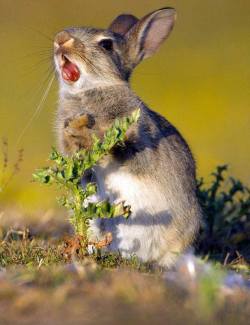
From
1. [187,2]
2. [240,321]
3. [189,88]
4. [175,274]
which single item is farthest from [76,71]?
[187,2]

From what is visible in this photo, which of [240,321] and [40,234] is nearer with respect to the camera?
[240,321]

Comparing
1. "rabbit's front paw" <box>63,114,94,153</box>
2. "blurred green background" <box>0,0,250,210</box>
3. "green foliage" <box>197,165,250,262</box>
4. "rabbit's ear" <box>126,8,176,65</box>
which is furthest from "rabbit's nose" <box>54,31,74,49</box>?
"blurred green background" <box>0,0,250,210</box>

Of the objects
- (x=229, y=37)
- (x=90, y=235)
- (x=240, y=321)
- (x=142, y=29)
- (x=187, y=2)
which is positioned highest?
(x=187, y=2)

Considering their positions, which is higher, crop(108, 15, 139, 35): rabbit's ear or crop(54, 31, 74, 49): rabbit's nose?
crop(108, 15, 139, 35): rabbit's ear

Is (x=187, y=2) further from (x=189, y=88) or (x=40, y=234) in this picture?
(x=40, y=234)

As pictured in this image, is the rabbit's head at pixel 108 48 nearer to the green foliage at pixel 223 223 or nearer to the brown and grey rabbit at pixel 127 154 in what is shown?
the brown and grey rabbit at pixel 127 154

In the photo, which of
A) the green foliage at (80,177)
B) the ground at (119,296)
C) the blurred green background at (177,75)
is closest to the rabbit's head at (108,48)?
the green foliage at (80,177)

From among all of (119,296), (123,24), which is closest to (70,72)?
(123,24)

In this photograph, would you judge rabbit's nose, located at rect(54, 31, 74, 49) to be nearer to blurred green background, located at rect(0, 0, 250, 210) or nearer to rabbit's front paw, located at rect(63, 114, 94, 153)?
rabbit's front paw, located at rect(63, 114, 94, 153)
